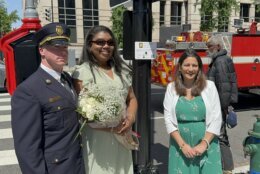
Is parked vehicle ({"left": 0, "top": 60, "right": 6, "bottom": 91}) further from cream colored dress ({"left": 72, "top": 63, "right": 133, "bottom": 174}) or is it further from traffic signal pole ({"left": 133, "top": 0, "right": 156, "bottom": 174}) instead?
cream colored dress ({"left": 72, "top": 63, "right": 133, "bottom": 174})

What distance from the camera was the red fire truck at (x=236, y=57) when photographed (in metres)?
8.16

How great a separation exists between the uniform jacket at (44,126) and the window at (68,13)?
33004mm

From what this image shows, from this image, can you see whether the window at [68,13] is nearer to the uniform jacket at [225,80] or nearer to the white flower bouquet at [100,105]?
the uniform jacket at [225,80]

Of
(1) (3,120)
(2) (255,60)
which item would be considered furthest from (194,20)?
(1) (3,120)

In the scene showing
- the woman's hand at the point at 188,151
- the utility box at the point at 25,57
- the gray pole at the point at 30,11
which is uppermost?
the gray pole at the point at 30,11

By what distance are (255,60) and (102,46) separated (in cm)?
724

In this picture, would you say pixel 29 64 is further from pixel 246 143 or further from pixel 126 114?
pixel 246 143

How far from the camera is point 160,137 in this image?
6336 mm

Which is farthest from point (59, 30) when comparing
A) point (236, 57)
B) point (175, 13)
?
point (175, 13)

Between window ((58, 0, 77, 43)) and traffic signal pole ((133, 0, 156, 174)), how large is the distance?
3205 cm

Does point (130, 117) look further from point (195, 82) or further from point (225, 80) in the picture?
point (225, 80)

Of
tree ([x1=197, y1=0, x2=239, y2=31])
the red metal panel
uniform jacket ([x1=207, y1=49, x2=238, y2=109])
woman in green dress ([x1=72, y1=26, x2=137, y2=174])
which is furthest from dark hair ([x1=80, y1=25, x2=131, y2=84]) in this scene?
tree ([x1=197, y1=0, x2=239, y2=31])

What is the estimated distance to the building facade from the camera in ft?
112

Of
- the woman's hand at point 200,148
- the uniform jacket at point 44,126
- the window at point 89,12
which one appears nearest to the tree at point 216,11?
the window at point 89,12
